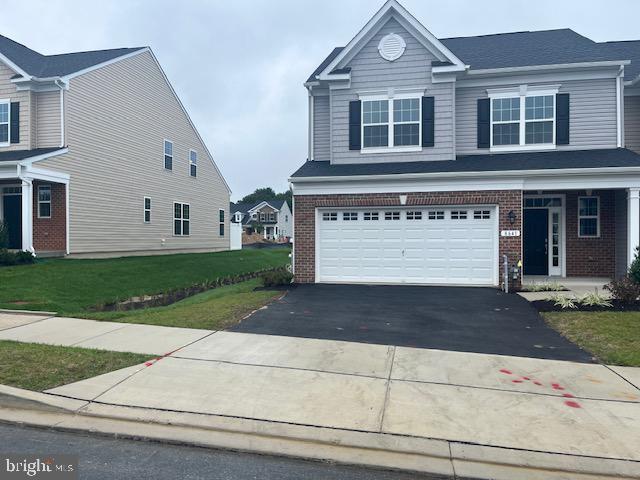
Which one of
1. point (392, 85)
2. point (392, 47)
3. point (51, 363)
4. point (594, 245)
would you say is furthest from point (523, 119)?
point (51, 363)

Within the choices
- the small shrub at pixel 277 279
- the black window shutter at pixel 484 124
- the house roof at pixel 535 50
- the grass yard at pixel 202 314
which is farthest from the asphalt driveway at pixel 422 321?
the house roof at pixel 535 50

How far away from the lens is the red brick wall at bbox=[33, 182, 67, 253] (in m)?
18.4

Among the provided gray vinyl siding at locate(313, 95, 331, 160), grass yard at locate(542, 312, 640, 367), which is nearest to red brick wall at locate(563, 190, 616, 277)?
grass yard at locate(542, 312, 640, 367)

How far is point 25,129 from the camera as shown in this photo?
18578 mm

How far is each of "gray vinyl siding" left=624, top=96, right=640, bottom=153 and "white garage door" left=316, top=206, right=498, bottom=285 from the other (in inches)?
266

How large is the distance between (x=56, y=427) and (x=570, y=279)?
15088 millimetres

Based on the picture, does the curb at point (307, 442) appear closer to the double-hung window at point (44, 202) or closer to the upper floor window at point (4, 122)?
the double-hung window at point (44, 202)

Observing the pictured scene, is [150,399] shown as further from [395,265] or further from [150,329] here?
[395,265]

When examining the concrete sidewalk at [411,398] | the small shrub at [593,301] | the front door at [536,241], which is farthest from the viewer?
the front door at [536,241]

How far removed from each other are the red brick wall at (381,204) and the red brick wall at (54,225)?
10.3 meters

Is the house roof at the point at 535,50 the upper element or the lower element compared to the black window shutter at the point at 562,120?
upper

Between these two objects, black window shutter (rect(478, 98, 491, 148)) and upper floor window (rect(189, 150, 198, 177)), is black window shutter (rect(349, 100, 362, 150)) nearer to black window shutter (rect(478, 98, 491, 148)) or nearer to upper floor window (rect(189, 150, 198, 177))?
black window shutter (rect(478, 98, 491, 148))

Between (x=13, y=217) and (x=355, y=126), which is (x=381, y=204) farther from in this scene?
(x=13, y=217)

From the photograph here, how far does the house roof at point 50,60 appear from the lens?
62.6 feet
